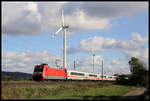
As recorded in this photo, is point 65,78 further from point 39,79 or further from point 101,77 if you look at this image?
point 101,77

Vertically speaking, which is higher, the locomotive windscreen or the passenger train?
the locomotive windscreen

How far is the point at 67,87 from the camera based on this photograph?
37594mm

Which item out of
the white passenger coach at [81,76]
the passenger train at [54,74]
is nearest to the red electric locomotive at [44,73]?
the passenger train at [54,74]

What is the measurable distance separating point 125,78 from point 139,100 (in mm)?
45290

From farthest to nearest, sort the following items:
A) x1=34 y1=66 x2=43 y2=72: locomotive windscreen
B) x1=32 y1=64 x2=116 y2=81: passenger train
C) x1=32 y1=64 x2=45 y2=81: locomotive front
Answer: x1=34 y1=66 x2=43 y2=72: locomotive windscreen, x1=32 y1=64 x2=116 y2=81: passenger train, x1=32 y1=64 x2=45 y2=81: locomotive front

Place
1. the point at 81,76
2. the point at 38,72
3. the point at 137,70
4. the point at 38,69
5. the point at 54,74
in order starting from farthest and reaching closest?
the point at 81,76, the point at 137,70, the point at 54,74, the point at 38,69, the point at 38,72

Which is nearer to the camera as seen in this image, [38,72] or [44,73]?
[44,73]

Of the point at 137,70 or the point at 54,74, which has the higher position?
the point at 137,70

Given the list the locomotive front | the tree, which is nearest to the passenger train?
the locomotive front

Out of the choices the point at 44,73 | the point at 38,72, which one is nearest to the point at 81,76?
the point at 44,73

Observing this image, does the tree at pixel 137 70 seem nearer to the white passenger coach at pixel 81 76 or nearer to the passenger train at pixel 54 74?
the white passenger coach at pixel 81 76

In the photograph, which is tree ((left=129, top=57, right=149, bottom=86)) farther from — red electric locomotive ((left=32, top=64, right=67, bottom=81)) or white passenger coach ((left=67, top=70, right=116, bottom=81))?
red electric locomotive ((left=32, top=64, right=67, bottom=81))

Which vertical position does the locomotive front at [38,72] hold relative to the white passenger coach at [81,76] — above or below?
above

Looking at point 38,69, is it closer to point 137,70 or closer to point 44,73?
point 44,73
